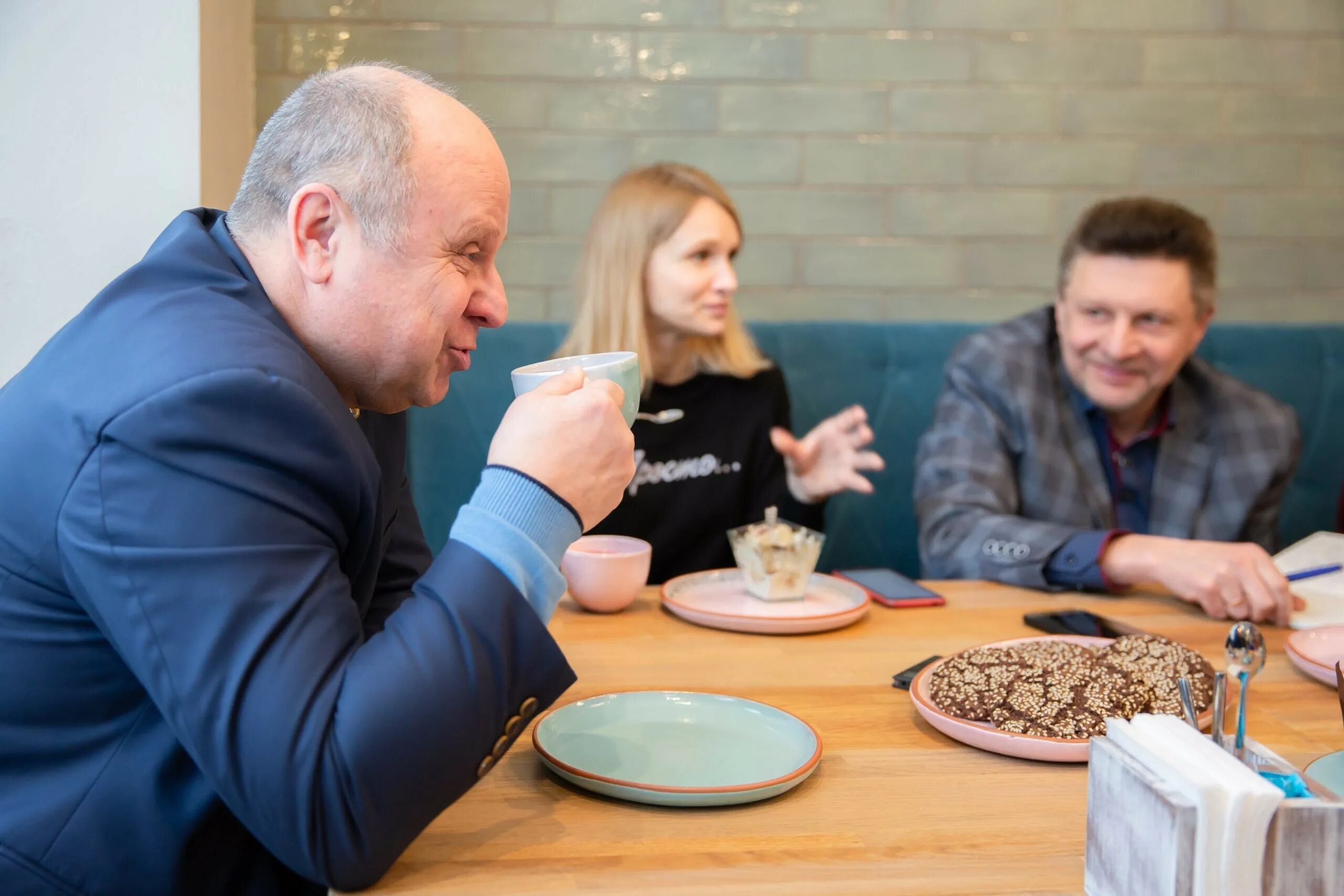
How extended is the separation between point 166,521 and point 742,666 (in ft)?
2.16

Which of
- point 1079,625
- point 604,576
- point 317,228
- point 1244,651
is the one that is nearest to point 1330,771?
point 1244,651

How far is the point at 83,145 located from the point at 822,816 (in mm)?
1391

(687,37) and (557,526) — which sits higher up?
(687,37)

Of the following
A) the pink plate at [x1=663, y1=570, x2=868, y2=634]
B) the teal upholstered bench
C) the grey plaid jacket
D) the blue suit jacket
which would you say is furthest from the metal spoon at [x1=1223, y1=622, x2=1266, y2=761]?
the teal upholstered bench

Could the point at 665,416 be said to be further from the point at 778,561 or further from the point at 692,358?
the point at 778,561

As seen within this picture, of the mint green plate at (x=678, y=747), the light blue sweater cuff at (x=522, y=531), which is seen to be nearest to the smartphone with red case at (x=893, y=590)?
the mint green plate at (x=678, y=747)

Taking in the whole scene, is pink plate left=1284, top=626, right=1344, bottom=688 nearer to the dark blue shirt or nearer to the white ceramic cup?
the white ceramic cup

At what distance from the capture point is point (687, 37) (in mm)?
2719

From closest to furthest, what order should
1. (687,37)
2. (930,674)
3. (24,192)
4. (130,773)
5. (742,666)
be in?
1. (130,773)
2. (930,674)
3. (742,666)
4. (24,192)
5. (687,37)

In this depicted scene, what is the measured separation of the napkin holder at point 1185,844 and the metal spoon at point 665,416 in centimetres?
170

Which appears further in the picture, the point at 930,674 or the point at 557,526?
the point at 930,674

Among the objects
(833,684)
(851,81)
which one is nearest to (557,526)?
(833,684)

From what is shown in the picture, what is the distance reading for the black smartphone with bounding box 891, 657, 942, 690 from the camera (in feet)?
3.82

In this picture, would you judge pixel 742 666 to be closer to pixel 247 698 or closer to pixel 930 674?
pixel 930 674
